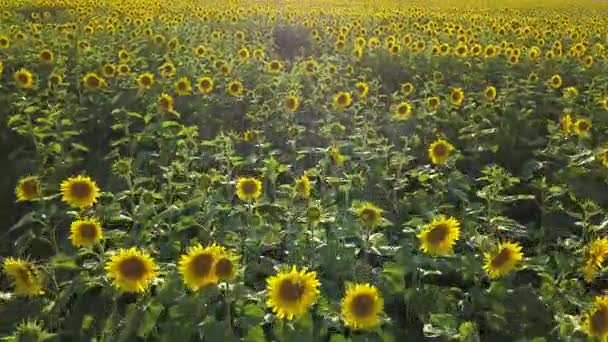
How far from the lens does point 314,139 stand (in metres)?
6.38

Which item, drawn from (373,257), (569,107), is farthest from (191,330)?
(569,107)

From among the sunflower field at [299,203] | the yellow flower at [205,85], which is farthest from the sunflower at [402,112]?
the yellow flower at [205,85]

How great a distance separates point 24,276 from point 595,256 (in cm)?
287

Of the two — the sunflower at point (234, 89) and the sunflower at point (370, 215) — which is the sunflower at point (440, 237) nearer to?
the sunflower at point (370, 215)

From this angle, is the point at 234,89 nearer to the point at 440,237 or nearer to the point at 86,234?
the point at 86,234

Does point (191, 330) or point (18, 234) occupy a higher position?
point (191, 330)

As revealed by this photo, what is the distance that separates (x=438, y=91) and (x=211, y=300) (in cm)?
502

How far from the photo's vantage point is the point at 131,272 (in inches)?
119

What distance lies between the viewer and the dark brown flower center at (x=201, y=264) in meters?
2.92

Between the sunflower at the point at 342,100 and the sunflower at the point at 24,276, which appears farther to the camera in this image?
the sunflower at the point at 342,100

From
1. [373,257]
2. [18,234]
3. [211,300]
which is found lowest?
[18,234]

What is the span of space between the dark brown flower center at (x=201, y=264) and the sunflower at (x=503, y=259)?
54.1 inches

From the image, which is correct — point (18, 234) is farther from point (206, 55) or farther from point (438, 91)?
point (438, 91)

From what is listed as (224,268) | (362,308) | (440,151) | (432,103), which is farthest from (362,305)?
(432,103)
